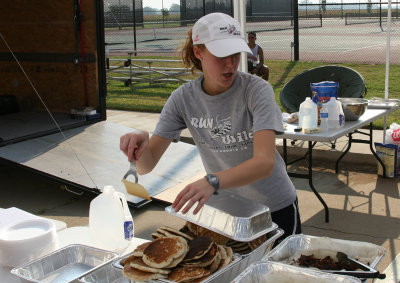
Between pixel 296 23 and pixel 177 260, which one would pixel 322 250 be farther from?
pixel 296 23

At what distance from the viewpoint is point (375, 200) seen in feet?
19.5

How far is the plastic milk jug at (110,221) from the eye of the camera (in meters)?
2.71

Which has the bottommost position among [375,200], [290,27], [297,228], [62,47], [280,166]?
[375,200]

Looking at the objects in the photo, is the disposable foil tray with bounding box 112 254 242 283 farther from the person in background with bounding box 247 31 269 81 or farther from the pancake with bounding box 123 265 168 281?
the person in background with bounding box 247 31 269 81

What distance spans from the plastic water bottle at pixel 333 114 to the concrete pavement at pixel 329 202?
1.00 m

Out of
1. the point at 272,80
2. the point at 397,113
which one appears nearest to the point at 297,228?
the point at 397,113

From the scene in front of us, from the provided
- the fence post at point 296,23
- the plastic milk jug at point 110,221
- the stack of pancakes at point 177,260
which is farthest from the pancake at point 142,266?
the fence post at point 296,23

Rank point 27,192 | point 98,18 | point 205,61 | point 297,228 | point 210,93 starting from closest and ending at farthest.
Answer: point 205,61 → point 210,93 → point 297,228 → point 27,192 → point 98,18

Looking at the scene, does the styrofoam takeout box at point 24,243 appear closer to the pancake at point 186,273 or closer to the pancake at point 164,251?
the pancake at point 164,251

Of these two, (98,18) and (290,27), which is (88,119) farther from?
(290,27)

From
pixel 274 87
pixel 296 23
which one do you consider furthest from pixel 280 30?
pixel 274 87

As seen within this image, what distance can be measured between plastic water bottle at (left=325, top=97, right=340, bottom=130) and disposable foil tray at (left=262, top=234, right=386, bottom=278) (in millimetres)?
3410

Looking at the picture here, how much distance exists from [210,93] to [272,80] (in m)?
11.5

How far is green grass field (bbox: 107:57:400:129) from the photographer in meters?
11.4
